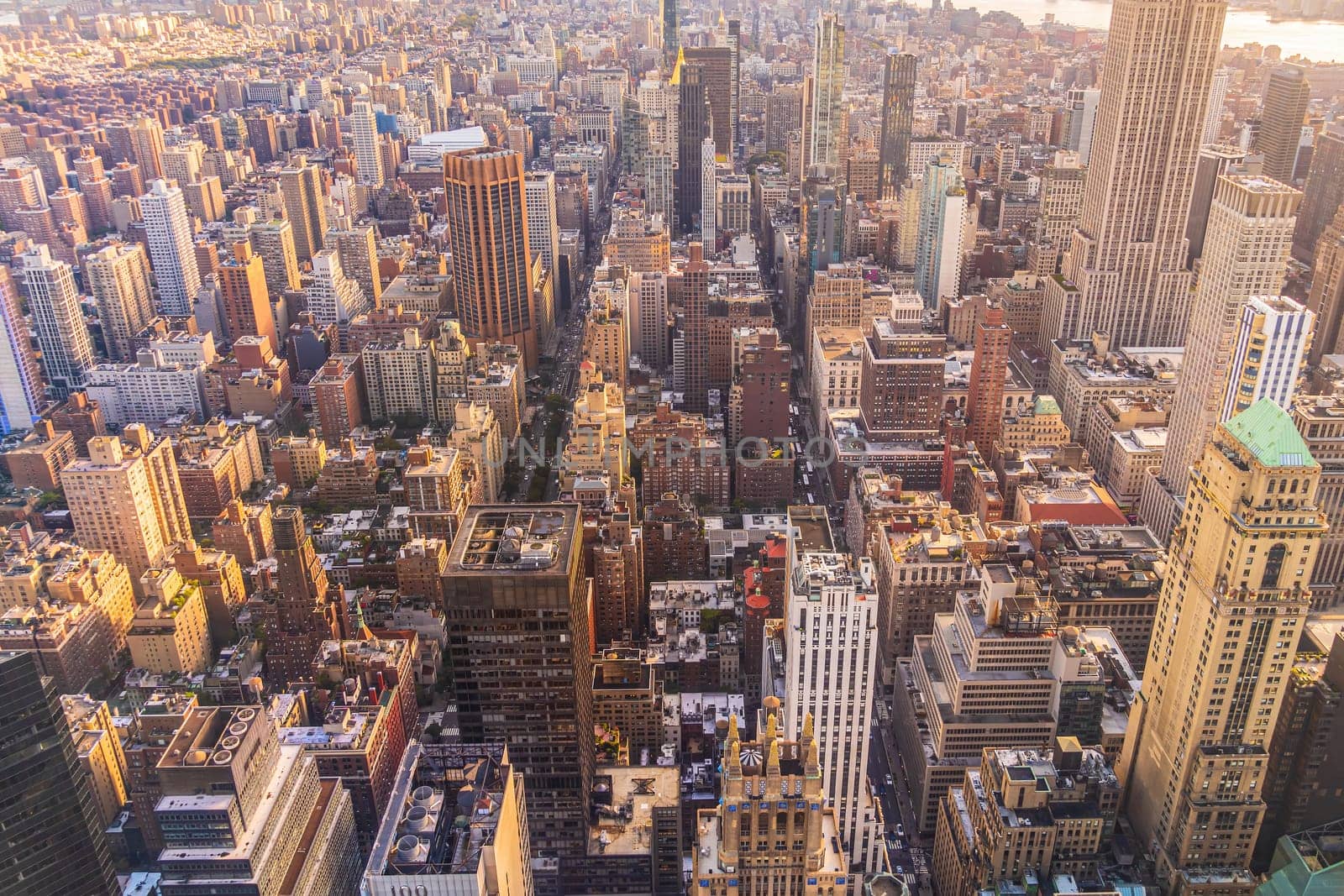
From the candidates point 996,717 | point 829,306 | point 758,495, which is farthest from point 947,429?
point 996,717

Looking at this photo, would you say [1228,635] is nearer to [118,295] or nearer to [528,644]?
[528,644]

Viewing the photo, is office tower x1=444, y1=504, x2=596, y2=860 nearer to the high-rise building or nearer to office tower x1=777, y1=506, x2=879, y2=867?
office tower x1=777, y1=506, x2=879, y2=867

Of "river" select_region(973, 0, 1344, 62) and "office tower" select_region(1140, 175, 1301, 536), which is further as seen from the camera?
"river" select_region(973, 0, 1344, 62)

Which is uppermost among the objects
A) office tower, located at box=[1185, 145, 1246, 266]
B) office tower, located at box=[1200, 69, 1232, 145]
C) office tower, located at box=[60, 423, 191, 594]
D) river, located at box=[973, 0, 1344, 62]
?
river, located at box=[973, 0, 1344, 62]

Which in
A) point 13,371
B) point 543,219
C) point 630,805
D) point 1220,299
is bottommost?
point 630,805

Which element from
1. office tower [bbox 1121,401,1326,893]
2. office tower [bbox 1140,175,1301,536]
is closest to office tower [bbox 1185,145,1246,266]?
office tower [bbox 1140,175,1301,536]

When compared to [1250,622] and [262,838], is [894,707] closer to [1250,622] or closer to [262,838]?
[1250,622]

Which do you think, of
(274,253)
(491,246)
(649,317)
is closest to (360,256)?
(274,253)
